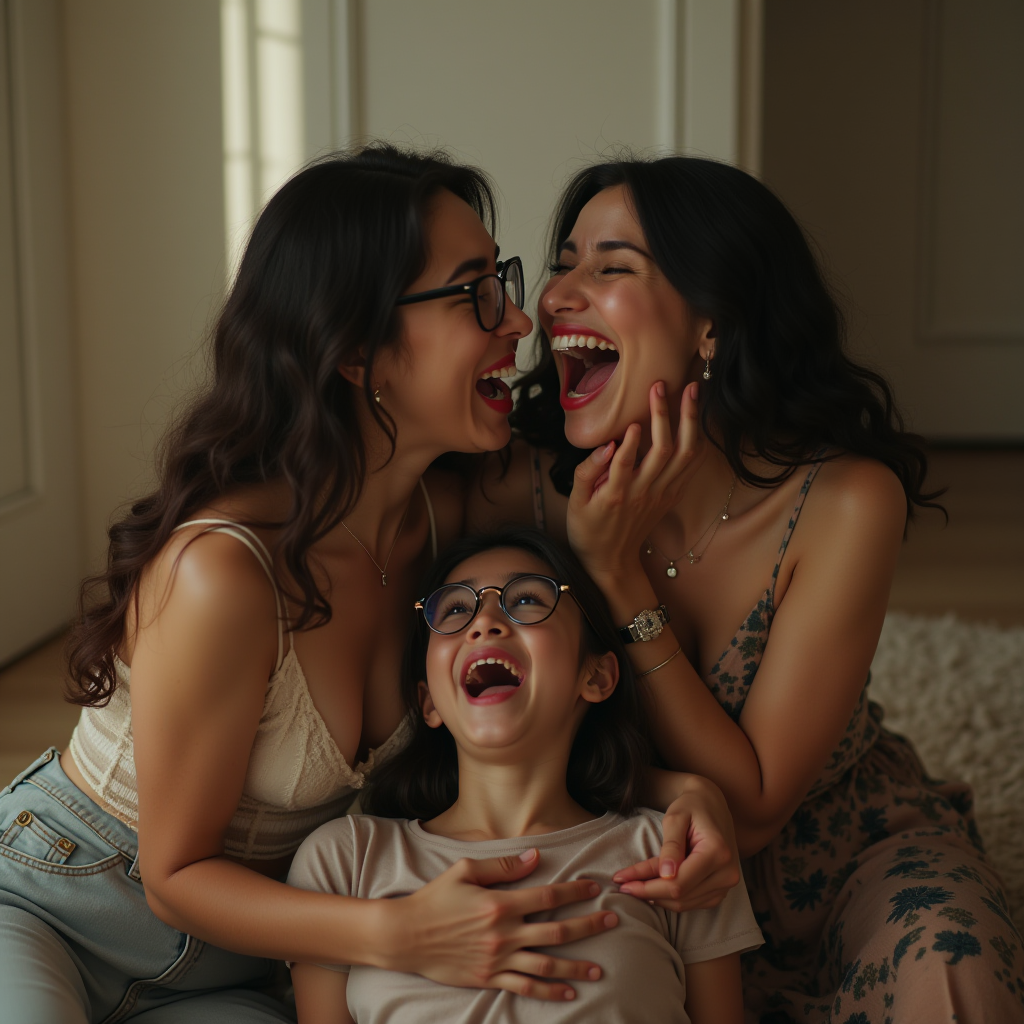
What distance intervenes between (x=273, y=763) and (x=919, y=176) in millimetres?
5292

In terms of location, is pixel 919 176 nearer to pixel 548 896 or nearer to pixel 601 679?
pixel 601 679

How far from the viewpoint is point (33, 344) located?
127 inches

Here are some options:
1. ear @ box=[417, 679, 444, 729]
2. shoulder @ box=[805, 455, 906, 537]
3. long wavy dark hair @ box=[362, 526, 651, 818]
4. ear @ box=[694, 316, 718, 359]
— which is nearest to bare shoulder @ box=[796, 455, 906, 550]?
shoulder @ box=[805, 455, 906, 537]

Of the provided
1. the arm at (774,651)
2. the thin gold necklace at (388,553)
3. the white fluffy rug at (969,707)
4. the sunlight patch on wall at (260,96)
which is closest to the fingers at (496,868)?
the arm at (774,651)

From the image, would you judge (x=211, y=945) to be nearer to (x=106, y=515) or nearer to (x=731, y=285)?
(x=731, y=285)

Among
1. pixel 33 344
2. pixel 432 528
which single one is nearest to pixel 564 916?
pixel 432 528

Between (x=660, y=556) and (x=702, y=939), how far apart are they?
2.00ft

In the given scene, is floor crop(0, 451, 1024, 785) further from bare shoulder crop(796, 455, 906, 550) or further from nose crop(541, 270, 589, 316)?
bare shoulder crop(796, 455, 906, 550)

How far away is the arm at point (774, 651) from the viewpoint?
1558mm

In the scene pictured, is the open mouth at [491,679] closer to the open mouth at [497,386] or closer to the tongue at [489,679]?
the tongue at [489,679]

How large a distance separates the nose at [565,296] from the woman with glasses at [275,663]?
0.13 metres

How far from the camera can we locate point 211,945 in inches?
58.6

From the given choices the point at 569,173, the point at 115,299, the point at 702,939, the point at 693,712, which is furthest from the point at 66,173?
the point at 702,939

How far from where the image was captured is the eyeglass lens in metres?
1.43
